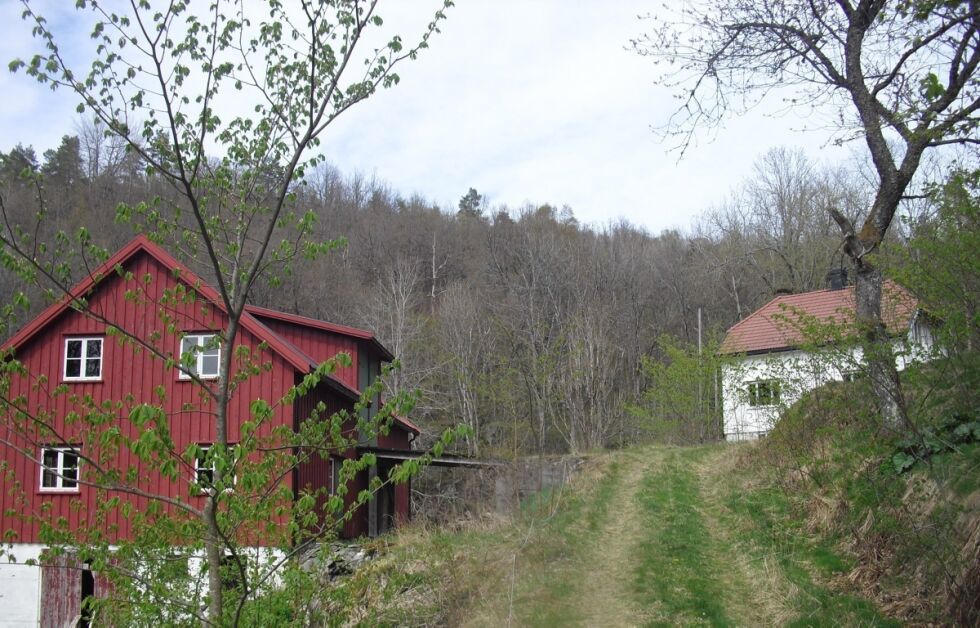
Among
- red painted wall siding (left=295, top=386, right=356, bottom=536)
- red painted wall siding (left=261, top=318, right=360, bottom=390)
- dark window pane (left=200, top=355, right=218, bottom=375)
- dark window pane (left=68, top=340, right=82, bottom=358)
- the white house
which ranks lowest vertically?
red painted wall siding (left=295, top=386, right=356, bottom=536)

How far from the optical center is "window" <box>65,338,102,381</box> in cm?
1953

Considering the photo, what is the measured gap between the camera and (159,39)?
17.0 ft

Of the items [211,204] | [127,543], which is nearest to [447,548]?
[127,543]

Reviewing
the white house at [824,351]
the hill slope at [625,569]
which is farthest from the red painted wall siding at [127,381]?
the white house at [824,351]

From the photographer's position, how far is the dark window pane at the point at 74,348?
64.4 feet

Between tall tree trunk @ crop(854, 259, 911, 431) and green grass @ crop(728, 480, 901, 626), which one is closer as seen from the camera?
tall tree trunk @ crop(854, 259, 911, 431)

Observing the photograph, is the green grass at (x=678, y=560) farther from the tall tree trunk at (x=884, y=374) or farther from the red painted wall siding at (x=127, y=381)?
the red painted wall siding at (x=127, y=381)

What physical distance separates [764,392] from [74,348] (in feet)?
53.6

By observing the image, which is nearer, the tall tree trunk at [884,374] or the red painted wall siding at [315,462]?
the tall tree trunk at [884,374]

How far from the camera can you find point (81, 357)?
19500 millimetres

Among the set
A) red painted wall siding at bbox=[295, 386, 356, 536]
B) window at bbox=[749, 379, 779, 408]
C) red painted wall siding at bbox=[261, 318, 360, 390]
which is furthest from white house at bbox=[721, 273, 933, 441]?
red painted wall siding at bbox=[261, 318, 360, 390]

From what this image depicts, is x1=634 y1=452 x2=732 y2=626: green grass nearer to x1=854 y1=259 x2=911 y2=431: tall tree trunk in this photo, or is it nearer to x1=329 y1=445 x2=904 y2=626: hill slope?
x1=329 y1=445 x2=904 y2=626: hill slope

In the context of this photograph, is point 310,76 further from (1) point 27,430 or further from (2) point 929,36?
(2) point 929,36

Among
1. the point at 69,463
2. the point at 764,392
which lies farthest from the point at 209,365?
the point at 764,392
